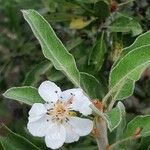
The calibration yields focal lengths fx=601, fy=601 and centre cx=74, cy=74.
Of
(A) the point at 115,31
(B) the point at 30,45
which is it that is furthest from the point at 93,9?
(B) the point at 30,45


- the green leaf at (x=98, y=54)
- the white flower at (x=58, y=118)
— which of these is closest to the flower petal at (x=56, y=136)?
the white flower at (x=58, y=118)

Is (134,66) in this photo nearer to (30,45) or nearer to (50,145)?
(50,145)

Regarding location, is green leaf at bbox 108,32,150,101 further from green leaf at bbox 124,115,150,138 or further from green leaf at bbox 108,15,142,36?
green leaf at bbox 108,15,142,36

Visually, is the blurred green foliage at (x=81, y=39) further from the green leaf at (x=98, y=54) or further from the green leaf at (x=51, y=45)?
the green leaf at (x=51, y=45)

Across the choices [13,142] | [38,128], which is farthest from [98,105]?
[13,142]

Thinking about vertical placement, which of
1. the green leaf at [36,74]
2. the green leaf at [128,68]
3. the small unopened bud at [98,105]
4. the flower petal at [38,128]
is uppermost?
the green leaf at [128,68]

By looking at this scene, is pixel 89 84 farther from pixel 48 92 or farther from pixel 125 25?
pixel 125 25
